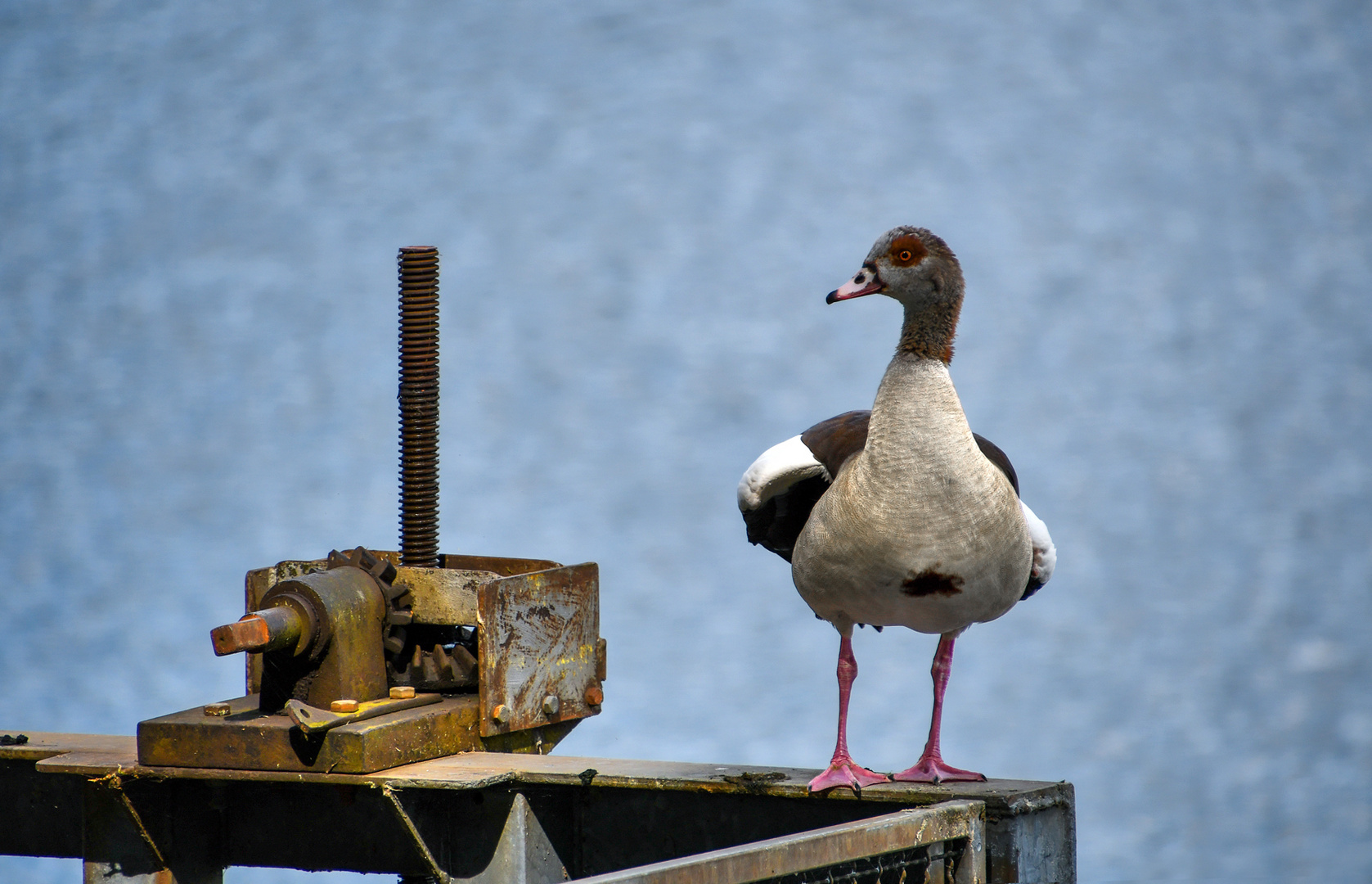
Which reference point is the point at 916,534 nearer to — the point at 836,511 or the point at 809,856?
the point at 836,511

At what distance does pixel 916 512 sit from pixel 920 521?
0.04 ft

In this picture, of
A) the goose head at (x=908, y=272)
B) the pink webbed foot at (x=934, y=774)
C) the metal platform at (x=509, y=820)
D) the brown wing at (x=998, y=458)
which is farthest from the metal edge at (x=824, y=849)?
the goose head at (x=908, y=272)

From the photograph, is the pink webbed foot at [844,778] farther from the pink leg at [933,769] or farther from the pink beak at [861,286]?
the pink beak at [861,286]

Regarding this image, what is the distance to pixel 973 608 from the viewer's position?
2.60 meters

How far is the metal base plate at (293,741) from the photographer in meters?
2.61

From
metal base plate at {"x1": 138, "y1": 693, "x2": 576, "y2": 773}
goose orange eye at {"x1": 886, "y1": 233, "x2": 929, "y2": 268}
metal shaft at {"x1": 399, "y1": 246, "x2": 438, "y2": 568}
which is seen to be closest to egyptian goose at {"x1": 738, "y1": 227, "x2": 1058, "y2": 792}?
goose orange eye at {"x1": 886, "y1": 233, "x2": 929, "y2": 268}

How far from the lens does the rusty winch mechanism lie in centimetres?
265

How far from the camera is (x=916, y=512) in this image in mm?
2502

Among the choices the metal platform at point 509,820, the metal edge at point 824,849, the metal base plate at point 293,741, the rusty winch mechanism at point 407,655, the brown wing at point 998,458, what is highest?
the brown wing at point 998,458

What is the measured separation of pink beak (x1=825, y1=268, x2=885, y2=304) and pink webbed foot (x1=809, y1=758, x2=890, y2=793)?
0.72m

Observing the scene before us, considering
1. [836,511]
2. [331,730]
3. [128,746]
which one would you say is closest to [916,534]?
[836,511]

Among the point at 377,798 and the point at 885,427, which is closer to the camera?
the point at 885,427

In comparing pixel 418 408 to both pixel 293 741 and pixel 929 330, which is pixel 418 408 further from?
pixel 929 330

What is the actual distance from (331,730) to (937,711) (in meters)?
0.97
